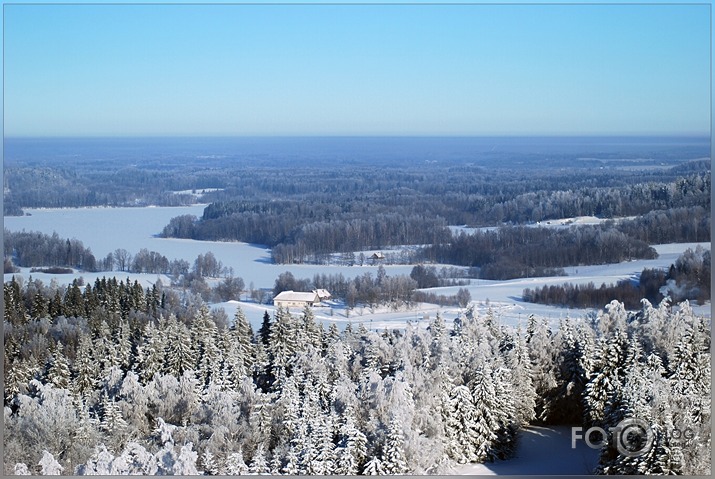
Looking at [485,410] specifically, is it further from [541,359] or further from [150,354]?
[150,354]

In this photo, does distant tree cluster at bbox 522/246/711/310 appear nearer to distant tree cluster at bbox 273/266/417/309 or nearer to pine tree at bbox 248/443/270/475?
distant tree cluster at bbox 273/266/417/309

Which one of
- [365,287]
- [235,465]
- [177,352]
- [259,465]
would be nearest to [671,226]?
[365,287]

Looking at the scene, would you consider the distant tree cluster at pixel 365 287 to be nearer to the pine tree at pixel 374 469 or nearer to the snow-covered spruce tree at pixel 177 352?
the snow-covered spruce tree at pixel 177 352

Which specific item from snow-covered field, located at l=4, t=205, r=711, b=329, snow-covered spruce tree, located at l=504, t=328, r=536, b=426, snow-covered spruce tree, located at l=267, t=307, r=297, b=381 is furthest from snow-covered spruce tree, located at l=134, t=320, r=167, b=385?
snow-covered spruce tree, located at l=504, t=328, r=536, b=426

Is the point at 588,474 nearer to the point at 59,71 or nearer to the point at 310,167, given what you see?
the point at 310,167

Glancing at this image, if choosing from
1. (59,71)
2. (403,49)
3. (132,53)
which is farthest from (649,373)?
(59,71)

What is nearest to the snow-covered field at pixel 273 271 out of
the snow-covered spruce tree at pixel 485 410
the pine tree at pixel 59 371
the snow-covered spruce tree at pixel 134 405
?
the snow-covered spruce tree at pixel 485 410
